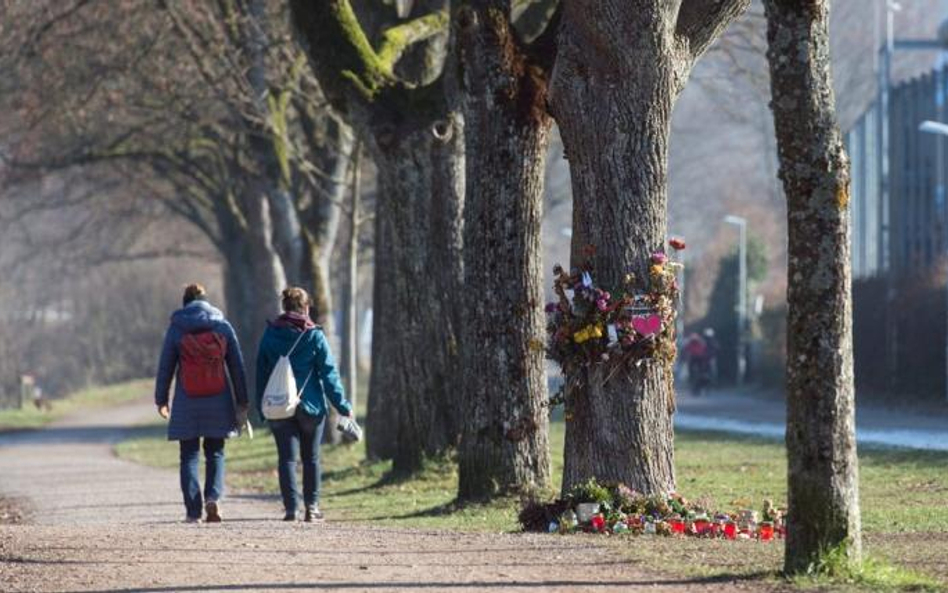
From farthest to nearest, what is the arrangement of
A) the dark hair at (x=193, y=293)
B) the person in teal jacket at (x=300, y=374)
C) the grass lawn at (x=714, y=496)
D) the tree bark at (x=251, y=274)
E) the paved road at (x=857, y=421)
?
the tree bark at (x=251, y=274)
the paved road at (x=857, y=421)
the dark hair at (x=193, y=293)
the person in teal jacket at (x=300, y=374)
the grass lawn at (x=714, y=496)

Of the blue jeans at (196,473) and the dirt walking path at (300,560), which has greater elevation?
the blue jeans at (196,473)

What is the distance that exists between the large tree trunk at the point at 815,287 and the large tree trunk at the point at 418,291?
9.50 metres

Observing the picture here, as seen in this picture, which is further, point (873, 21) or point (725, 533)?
point (873, 21)

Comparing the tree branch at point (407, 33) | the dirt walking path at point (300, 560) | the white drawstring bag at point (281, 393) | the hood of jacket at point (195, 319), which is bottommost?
the dirt walking path at point (300, 560)

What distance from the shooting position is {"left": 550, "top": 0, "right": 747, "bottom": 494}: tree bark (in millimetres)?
14188

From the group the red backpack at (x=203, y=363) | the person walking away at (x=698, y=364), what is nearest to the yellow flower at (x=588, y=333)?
the red backpack at (x=203, y=363)

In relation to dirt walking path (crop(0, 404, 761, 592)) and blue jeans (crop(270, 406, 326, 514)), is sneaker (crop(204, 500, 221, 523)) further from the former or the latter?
blue jeans (crop(270, 406, 326, 514))

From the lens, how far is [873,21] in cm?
7775

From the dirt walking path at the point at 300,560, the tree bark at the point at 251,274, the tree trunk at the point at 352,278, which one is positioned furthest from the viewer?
the tree bark at the point at 251,274

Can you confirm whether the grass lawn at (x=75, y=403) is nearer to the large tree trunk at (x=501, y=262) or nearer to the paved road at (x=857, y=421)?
the paved road at (x=857, y=421)

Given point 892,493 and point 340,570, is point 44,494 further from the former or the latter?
point 340,570

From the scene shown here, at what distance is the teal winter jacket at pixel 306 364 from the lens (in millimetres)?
16078

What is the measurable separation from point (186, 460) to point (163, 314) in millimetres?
64429

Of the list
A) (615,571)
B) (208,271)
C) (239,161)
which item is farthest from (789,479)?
(208,271)
